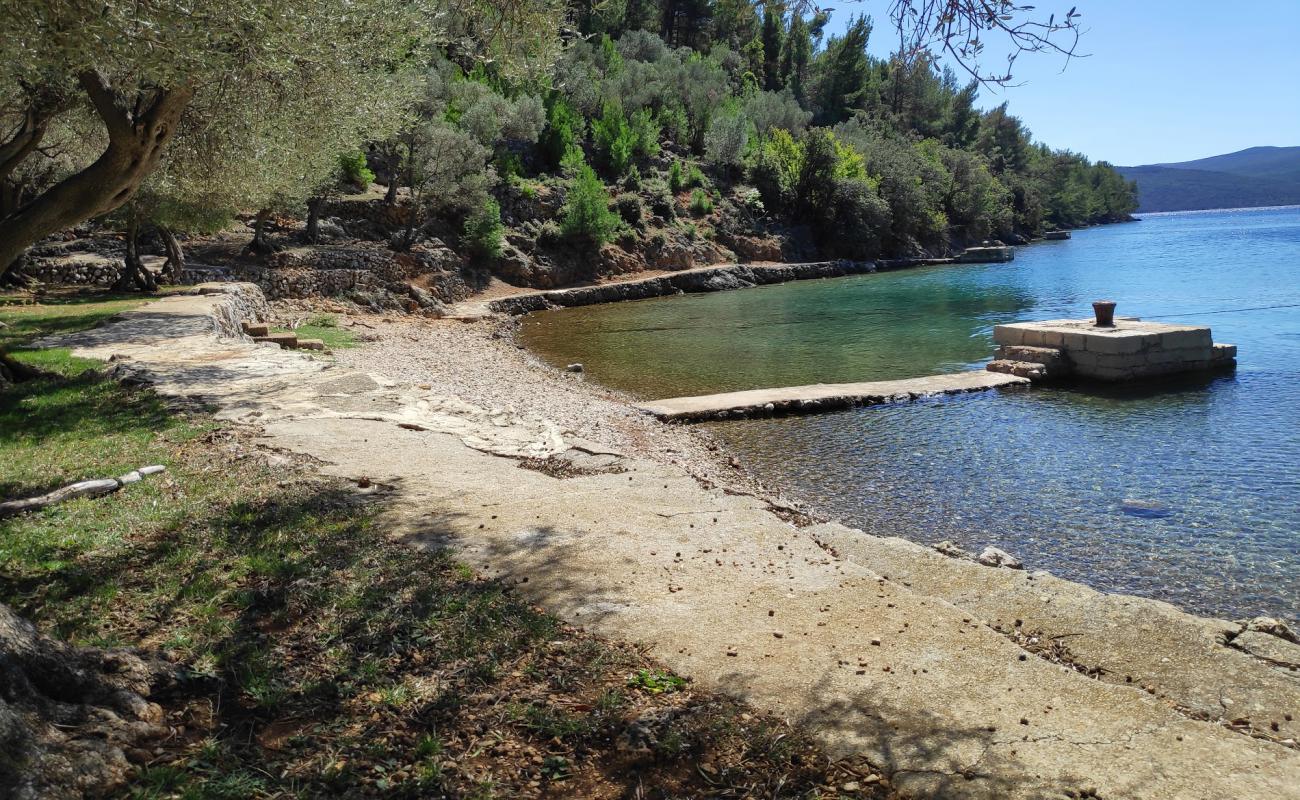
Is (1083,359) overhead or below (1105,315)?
below

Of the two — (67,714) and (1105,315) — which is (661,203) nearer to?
(1105,315)

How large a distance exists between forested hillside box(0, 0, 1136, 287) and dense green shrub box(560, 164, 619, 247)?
123mm

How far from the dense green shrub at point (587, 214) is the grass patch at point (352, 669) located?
39695 mm

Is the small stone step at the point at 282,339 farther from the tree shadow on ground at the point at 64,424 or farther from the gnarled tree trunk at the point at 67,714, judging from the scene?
the gnarled tree trunk at the point at 67,714

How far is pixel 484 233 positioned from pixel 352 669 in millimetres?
38186

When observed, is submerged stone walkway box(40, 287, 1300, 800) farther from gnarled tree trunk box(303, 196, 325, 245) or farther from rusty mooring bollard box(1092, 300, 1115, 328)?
gnarled tree trunk box(303, 196, 325, 245)

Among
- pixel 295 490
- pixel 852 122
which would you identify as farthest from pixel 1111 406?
pixel 852 122

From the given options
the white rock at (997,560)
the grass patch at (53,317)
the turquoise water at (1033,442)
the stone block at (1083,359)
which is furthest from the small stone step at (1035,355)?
the grass patch at (53,317)

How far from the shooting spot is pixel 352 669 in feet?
14.6

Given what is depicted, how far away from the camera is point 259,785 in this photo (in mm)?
3342

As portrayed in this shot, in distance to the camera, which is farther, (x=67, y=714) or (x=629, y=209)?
(x=629, y=209)

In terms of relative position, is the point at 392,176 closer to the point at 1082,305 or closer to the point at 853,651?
the point at 1082,305

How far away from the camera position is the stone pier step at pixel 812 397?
16.8 m

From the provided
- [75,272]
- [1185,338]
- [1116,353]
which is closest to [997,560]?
[1116,353]
